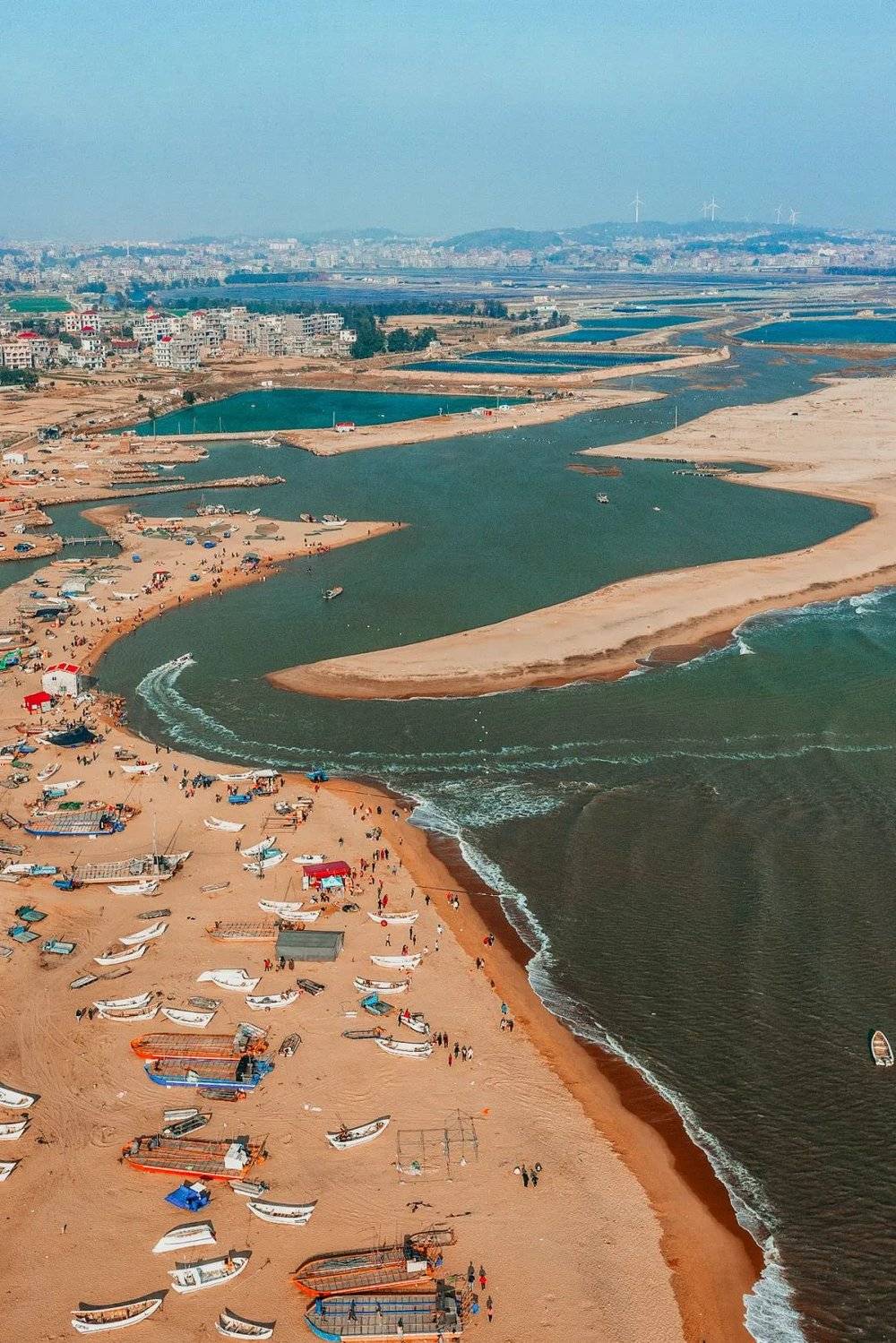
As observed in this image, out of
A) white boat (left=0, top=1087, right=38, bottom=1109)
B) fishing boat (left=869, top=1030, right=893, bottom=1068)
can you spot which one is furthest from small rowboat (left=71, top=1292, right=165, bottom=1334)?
fishing boat (left=869, top=1030, right=893, bottom=1068)

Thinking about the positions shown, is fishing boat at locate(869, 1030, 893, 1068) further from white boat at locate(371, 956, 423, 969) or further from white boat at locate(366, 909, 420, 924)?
white boat at locate(366, 909, 420, 924)

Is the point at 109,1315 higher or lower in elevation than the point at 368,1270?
lower

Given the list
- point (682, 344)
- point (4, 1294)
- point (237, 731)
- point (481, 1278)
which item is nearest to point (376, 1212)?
point (481, 1278)

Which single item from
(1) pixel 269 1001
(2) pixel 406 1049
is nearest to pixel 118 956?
(1) pixel 269 1001

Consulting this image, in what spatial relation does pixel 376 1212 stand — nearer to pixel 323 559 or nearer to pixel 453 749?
pixel 453 749

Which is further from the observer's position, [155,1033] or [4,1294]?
[155,1033]

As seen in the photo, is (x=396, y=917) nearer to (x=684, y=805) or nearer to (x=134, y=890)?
(x=134, y=890)

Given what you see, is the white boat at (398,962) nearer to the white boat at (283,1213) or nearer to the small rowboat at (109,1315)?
the white boat at (283,1213)
